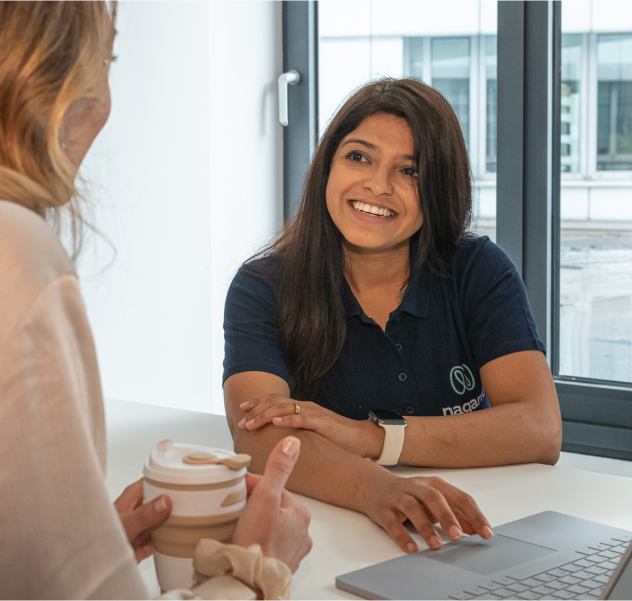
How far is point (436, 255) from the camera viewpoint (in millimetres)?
1478

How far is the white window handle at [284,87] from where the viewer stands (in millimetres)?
2555

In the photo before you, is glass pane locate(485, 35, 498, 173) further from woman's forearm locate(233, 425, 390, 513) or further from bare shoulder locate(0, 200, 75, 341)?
bare shoulder locate(0, 200, 75, 341)

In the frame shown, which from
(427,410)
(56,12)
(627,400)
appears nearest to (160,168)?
(427,410)

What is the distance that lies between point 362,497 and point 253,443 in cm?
24

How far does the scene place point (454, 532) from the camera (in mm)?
803

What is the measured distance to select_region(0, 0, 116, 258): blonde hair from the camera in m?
0.48

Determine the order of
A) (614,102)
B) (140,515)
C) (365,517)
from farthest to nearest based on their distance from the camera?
(614,102) < (365,517) < (140,515)

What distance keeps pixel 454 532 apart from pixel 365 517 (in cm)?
14

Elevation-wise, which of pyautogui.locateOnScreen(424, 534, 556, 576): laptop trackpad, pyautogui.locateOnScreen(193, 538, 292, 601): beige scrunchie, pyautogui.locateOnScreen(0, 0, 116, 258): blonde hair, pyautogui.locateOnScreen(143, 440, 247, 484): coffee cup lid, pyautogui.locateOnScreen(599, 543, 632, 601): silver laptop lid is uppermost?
pyautogui.locateOnScreen(0, 0, 116, 258): blonde hair

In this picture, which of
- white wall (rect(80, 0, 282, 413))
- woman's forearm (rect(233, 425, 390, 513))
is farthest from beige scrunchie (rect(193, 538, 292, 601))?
white wall (rect(80, 0, 282, 413))

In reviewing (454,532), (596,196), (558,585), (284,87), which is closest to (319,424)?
(454,532)

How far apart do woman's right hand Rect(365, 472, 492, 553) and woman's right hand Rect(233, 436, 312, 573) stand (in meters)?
0.26

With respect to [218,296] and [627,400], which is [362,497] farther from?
[218,296]

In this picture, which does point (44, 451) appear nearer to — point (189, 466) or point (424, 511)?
point (189, 466)
